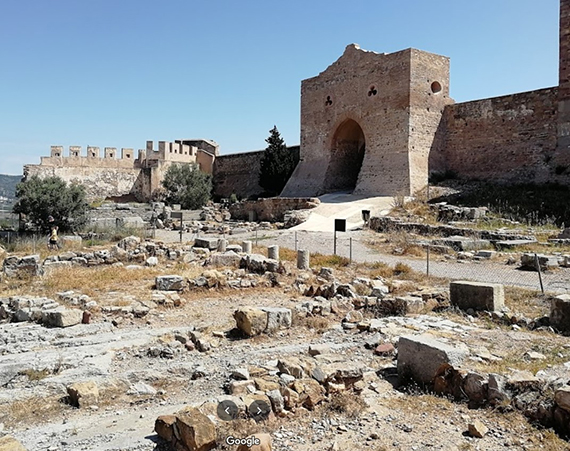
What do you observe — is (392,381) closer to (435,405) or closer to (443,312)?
(435,405)

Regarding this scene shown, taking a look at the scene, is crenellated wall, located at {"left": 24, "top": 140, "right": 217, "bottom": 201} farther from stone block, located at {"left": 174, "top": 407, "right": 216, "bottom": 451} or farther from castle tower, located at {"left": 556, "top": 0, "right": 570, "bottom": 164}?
stone block, located at {"left": 174, "top": 407, "right": 216, "bottom": 451}

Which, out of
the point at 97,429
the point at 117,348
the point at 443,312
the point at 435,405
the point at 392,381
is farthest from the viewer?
the point at 443,312

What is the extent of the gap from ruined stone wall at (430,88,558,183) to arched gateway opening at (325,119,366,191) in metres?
5.38

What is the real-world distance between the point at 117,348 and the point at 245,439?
3.00 meters

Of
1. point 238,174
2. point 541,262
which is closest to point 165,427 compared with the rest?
point 541,262

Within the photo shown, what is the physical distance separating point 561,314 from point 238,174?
3174 cm

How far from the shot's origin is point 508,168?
21984 millimetres

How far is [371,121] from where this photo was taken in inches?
973

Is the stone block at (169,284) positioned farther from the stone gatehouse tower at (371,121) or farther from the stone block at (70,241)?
the stone gatehouse tower at (371,121)

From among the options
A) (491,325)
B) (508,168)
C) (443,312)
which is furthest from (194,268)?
(508,168)

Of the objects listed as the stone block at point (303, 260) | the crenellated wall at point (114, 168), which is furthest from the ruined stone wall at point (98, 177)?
the stone block at point (303, 260)

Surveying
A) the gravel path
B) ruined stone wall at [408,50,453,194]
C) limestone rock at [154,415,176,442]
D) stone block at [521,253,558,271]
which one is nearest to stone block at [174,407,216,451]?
limestone rock at [154,415,176,442]

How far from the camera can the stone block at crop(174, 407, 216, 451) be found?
342cm

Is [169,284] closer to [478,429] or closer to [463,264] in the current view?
[478,429]
